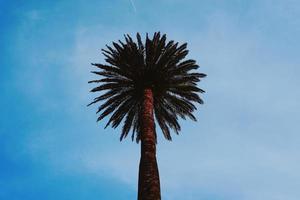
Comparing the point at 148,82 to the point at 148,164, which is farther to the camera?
the point at 148,82

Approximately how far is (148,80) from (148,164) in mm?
6145

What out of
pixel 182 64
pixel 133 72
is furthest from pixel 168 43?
pixel 133 72

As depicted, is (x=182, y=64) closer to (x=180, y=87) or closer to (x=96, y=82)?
(x=180, y=87)

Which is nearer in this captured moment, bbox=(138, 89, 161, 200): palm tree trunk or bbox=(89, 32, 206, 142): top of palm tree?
bbox=(138, 89, 161, 200): palm tree trunk

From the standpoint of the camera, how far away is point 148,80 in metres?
18.9

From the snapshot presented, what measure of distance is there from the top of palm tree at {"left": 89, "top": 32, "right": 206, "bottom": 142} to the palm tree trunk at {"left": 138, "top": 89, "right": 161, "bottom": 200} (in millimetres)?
2706

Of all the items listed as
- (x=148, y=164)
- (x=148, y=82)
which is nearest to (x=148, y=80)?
(x=148, y=82)

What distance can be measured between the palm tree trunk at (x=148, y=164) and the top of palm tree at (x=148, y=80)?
2706 mm

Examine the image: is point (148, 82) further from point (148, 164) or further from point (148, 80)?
point (148, 164)

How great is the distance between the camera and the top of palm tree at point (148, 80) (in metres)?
19.3

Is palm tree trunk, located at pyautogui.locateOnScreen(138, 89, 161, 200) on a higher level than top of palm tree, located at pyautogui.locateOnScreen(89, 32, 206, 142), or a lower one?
lower

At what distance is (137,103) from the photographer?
20469 mm

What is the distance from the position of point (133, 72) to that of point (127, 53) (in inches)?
48.6

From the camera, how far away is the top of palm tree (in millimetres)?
19312
